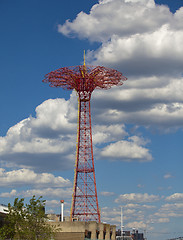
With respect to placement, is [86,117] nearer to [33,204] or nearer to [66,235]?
[66,235]

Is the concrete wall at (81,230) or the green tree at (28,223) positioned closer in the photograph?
the green tree at (28,223)

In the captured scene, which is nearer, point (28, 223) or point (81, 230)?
point (28, 223)

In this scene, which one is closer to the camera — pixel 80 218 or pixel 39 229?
pixel 39 229

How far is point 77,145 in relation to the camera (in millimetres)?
122188

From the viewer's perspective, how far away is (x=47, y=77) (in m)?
122

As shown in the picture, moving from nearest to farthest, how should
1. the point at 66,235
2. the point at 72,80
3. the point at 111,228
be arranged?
the point at 66,235 → the point at 72,80 → the point at 111,228

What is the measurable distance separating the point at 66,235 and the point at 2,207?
15972 mm

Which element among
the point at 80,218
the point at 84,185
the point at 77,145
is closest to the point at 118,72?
the point at 77,145

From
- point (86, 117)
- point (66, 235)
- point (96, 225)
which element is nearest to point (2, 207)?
point (66, 235)

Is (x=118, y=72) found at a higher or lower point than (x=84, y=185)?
higher

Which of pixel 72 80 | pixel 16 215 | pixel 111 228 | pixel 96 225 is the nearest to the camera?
pixel 16 215

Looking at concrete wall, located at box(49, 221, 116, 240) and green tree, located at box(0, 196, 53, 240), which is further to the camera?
concrete wall, located at box(49, 221, 116, 240)

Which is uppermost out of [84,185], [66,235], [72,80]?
[72,80]

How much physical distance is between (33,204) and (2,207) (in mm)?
16373
